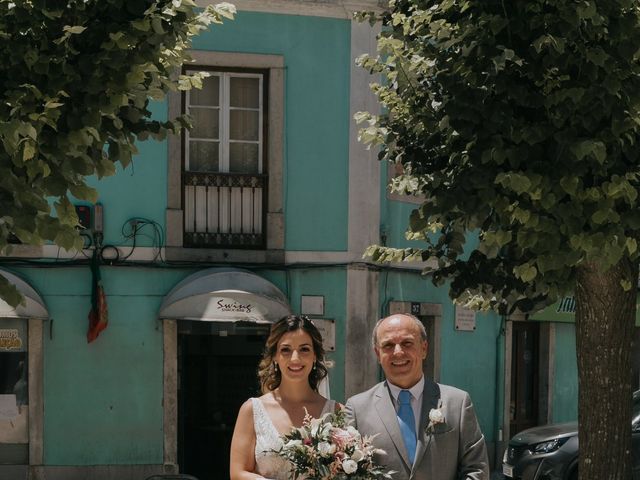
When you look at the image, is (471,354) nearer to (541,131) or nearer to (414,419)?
(541,131)

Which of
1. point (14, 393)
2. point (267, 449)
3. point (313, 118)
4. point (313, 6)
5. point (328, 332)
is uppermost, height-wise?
A: point (313, 6)

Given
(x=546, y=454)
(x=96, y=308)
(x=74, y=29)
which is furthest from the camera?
(x=96, y=308)

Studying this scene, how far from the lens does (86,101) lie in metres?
6.89

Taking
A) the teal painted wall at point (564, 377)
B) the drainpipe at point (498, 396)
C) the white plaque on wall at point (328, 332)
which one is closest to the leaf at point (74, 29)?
the white plaque on wall at point (328, 332)

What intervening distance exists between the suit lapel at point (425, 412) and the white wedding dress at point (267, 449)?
0.62m

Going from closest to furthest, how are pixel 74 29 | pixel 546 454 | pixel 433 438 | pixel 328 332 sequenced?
pixel 433 438
pixel 74 29
pixel 546 454
pixel 328 332

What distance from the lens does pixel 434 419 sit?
5641 mm

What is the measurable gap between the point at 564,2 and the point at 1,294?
4.08 meters

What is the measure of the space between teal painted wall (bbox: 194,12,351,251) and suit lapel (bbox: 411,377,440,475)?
10.9 m

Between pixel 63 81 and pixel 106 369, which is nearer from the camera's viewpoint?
pixel 63 81

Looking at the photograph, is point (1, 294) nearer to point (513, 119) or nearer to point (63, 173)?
point (63, 173)

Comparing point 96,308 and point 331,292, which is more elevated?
point 331,292

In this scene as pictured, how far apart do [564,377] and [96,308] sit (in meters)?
7.94

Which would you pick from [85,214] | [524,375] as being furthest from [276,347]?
[524,375]
